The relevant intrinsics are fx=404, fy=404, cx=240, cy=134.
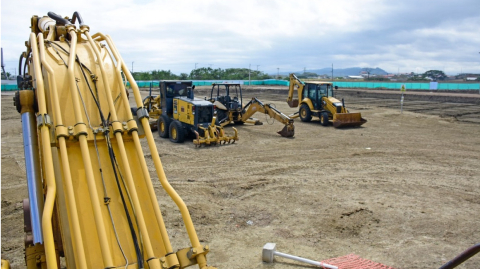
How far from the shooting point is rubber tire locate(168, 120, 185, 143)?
14203 millimetres

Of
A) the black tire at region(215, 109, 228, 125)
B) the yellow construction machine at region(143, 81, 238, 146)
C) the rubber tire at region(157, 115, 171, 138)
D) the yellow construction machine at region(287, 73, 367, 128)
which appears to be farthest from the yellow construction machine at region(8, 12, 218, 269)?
the yellow construction machine at region(287, 73, 367, 128)

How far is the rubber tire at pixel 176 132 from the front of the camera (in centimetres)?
1420

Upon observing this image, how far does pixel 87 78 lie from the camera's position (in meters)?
3.72

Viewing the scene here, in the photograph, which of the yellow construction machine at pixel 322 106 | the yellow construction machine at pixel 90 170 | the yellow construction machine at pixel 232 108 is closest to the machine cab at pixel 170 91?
the yellow construction machine at pixel 232 108

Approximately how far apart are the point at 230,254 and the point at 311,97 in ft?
50.3

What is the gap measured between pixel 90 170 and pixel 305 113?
17.6 meters

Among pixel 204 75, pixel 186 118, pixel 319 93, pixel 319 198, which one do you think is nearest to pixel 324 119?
pixel 319 93

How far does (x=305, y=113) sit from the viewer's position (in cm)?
2022

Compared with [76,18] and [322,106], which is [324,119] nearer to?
[322,106]

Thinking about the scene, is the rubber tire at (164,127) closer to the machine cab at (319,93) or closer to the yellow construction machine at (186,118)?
the yellow construction machine at (186,118)

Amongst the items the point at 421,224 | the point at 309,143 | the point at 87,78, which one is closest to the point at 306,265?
the point at 421,224

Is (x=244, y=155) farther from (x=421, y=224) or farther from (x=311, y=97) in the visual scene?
(x=311, y=97)

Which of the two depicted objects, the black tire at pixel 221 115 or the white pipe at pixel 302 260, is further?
the black tire at pixel 221 115

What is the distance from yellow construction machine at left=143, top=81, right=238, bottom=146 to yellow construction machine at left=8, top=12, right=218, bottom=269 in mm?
9571
